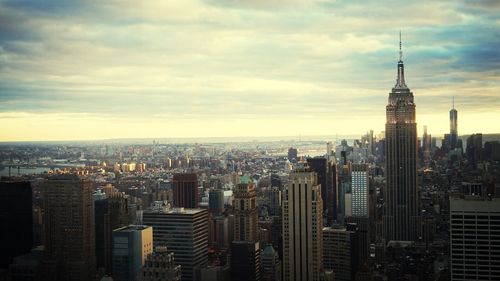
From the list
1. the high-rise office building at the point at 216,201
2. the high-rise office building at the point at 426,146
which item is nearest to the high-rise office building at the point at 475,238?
the high-rise office building at the point at 426,146

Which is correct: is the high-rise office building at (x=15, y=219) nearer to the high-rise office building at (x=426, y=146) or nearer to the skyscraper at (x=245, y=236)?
the skyscraper at (x=245, y=236)

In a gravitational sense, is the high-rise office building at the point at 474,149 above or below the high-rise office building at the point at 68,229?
above

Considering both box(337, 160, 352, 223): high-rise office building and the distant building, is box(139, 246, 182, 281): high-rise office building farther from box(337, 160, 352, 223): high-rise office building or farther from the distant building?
box(337, 160, 352, 223): high-rise office building

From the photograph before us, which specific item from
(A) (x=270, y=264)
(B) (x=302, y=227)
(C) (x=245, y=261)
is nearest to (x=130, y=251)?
(C) (x=245, y=261)

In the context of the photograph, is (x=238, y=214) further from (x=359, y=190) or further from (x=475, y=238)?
(x=475, y=238)

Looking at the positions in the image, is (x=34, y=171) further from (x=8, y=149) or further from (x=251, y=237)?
(x=251, y=237)

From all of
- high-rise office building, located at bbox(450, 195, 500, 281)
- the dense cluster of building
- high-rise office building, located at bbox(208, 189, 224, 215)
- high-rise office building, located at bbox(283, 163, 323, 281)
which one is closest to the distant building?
the dense cluster of building

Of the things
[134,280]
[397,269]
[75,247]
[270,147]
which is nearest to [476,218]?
[397,269]

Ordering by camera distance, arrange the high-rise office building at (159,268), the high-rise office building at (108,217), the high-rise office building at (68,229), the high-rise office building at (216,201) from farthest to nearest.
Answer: the high-rise office building at (216,201)
the high-rise office building at (108,217)
the high-rise office building at (68,229)
the high-rise office building at (159,268)
